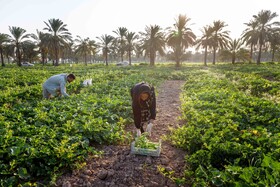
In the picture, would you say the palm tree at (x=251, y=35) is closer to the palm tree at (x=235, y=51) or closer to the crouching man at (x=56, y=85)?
the palm tree at (x=235, y=51)

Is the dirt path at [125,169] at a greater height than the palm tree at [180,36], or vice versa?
the palm tree at [180,36]

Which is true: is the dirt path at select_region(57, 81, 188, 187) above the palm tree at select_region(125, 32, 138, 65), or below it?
below

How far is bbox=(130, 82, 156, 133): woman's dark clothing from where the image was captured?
4613mm

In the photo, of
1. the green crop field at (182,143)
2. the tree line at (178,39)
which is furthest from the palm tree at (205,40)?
the green crop field at (182,143)

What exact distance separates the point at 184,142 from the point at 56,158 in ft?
8.17

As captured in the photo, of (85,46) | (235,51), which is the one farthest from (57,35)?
(235,51)

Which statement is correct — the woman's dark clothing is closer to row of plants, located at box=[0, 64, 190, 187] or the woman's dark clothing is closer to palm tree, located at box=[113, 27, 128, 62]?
row of plants, located at box=[0, 64, 190, 187]

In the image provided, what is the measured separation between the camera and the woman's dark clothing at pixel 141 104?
182 inches

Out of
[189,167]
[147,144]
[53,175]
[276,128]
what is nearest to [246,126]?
[276,128]

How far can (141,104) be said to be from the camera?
481 centimetres

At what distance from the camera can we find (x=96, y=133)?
16.0ft

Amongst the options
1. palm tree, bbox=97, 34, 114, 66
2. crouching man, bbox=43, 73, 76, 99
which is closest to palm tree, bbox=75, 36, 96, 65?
palm tree, bbox=97, 34, 114, 66

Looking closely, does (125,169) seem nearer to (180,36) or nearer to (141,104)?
(141,104)

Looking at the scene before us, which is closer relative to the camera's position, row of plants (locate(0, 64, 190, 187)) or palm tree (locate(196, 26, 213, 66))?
row of plants (locate(0, 64, 190, 187))
